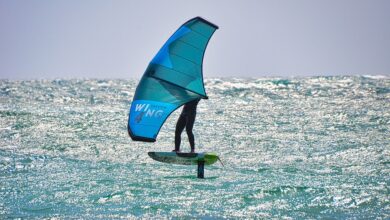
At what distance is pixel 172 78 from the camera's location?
15.6 metres

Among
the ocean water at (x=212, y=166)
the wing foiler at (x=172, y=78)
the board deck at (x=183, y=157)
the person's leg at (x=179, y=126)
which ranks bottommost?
the ocean water at (x=212, y=166)

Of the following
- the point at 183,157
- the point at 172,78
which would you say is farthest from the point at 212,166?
the point at 172,78

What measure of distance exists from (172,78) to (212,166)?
4145 mm

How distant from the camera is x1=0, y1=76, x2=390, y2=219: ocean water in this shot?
47.0 feet

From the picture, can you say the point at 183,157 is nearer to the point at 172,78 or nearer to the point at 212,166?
the point at 172,78

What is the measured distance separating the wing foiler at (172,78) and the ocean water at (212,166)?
1.61m

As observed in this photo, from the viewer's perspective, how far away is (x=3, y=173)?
58.5 feet

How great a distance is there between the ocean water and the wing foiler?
1.61 meters

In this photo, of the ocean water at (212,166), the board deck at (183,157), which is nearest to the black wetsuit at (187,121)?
the board deck at (183,157)

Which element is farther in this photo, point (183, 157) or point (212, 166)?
point (212, 166)

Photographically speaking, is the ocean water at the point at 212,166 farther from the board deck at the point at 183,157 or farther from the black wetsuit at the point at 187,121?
the black wetsuit at the point at 187,121

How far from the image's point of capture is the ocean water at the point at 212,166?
14.3 metres

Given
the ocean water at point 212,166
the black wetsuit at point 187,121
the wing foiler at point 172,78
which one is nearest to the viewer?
the ocean water at point 212,166

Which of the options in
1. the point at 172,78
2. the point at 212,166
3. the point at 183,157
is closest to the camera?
the point at 172,78
